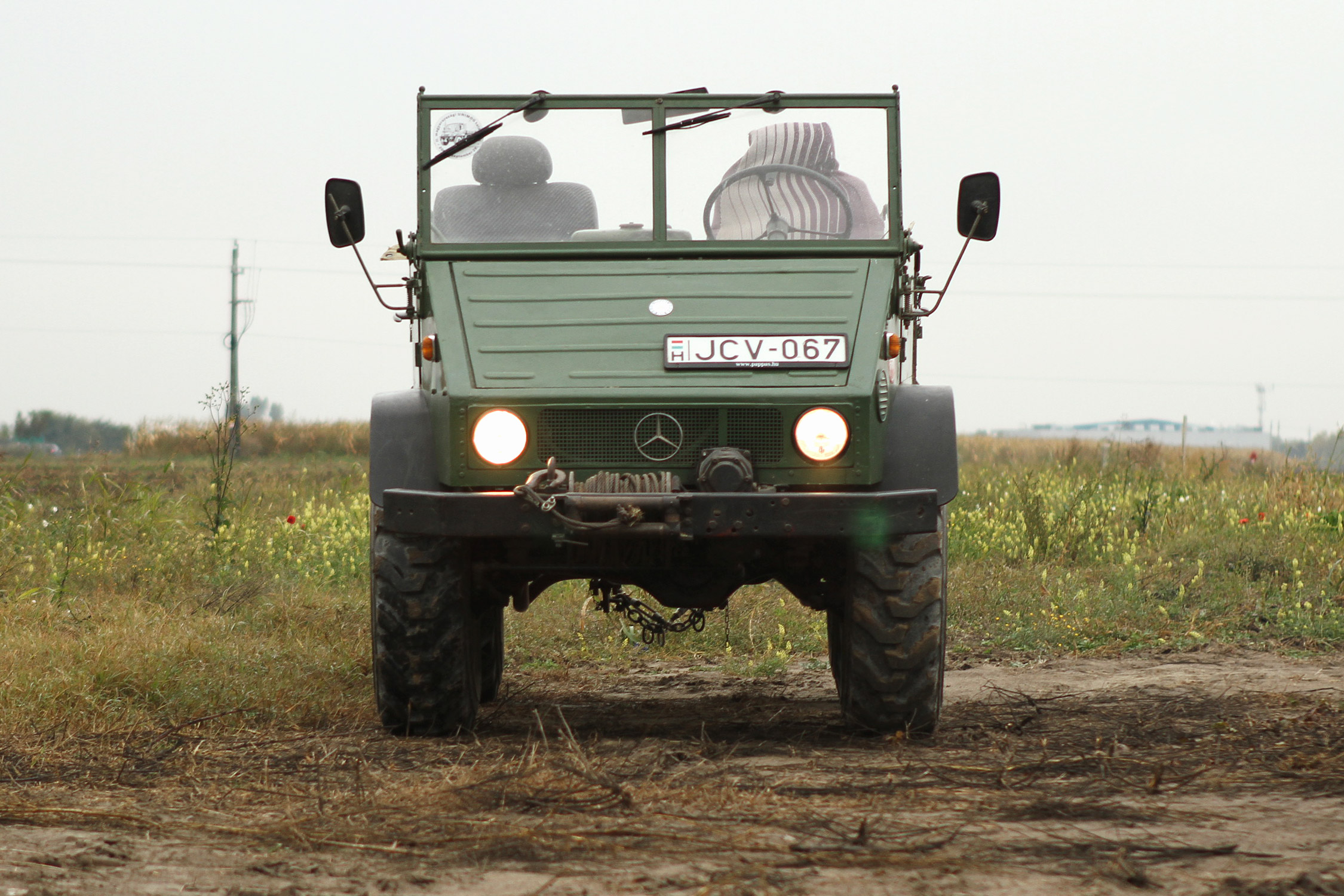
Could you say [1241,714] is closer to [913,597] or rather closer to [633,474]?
[913,597]

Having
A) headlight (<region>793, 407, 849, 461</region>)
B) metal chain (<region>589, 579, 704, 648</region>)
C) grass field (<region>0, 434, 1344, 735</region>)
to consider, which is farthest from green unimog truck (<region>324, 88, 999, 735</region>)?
grass field (<region>0, 434, 1344, 735</region>)

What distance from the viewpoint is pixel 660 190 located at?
551cm

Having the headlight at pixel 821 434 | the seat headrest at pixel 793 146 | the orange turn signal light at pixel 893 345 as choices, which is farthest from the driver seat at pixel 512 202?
the headlight at pixel 821 434

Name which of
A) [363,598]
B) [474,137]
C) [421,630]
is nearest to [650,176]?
[474,137]

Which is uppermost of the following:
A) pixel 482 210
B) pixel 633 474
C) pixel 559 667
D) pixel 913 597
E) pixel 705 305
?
pixel 482 210

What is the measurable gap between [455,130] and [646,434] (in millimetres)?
1816

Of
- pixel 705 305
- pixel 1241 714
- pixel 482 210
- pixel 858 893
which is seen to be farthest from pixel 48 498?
pixel 858 893

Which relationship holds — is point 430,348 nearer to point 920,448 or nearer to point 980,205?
point 920,448

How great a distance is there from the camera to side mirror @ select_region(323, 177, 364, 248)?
18.0 ft

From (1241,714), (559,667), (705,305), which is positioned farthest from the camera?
(559,667)

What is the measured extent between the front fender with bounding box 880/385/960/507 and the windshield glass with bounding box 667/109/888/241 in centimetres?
101

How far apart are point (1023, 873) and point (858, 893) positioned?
1.23 feet

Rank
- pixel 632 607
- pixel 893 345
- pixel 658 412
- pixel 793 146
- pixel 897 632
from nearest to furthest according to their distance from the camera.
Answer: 1. pixel 658 412
2. pixel 897 632
3. pixel 893 345
4. pixel 793 146
5. pixel 632 607

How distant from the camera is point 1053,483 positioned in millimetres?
12711
